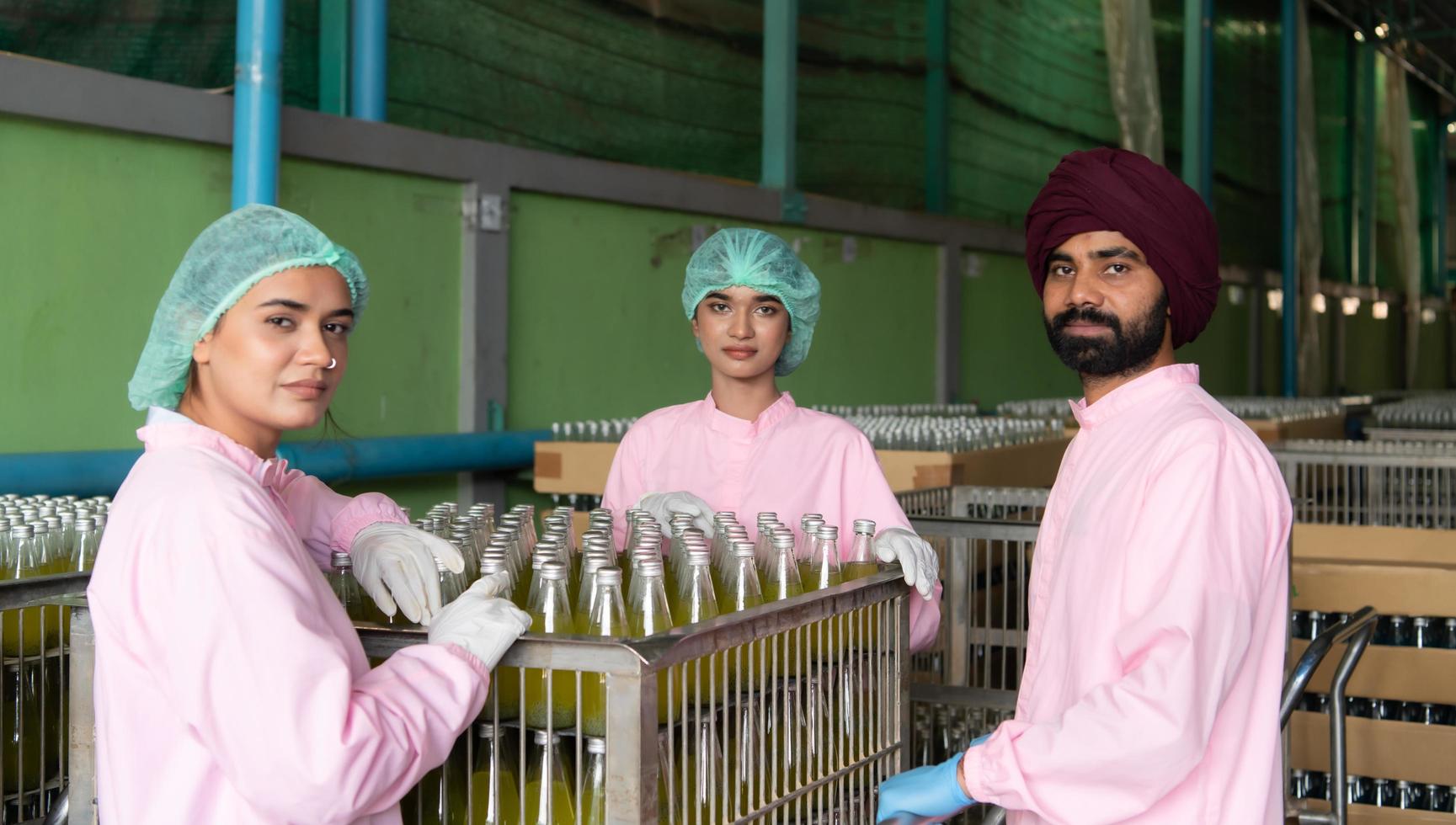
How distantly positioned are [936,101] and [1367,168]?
1001 centimetres

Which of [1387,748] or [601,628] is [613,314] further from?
[601,628]

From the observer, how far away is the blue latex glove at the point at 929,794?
1.75 metres

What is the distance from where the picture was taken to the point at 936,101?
8.96 m

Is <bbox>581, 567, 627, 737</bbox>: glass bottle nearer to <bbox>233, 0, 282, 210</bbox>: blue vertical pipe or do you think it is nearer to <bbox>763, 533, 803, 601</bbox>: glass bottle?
<bbox>763, 533, 803, 601</bbox>: glass bottle

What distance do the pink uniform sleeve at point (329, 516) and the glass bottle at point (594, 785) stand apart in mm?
627

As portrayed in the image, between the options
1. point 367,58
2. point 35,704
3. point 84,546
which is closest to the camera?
point 35,704

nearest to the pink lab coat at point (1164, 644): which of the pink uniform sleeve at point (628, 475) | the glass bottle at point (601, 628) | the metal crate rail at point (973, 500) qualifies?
the glass bottle at point (601, 628)

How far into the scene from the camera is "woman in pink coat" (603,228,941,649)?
2.82 meters

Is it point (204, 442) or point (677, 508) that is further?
point (677, 508)

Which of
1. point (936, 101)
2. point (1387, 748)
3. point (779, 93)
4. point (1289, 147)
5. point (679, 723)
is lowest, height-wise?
point (1387, 748)

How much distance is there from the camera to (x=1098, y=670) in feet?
5.94

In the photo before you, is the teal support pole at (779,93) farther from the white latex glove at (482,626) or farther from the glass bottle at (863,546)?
the white latex glove at (482,626)

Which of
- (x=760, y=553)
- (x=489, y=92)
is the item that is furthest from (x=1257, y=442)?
(x=489, y=92)

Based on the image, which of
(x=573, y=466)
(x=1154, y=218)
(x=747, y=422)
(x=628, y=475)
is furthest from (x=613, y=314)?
(x=1154, y=218)
